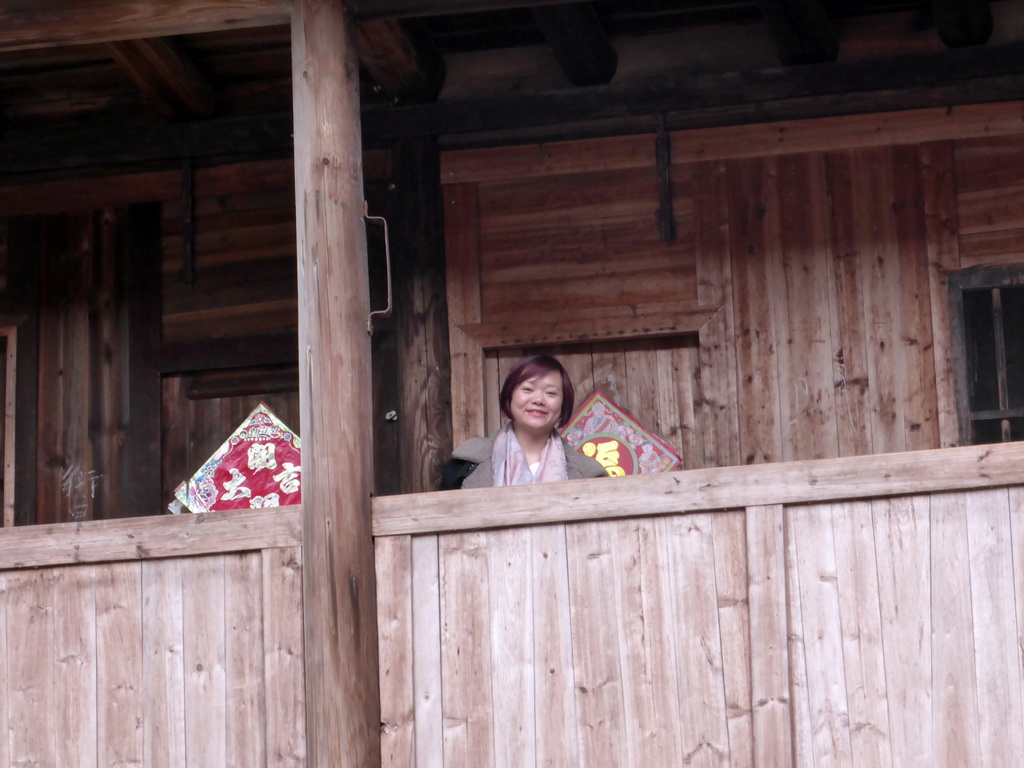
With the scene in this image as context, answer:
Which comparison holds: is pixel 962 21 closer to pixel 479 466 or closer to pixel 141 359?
pixel 479 466

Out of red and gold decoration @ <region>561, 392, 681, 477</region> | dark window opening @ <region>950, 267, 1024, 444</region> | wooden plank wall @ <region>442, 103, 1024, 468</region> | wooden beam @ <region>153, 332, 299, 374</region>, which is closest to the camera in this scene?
dark window opening @ <region>950, 267, 1024, 444</region>

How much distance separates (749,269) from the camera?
719cm

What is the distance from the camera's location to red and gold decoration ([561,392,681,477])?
712 centimetres

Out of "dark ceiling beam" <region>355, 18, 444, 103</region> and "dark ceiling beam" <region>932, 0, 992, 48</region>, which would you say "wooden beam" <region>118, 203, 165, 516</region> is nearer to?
"dark ceiling beam" <region>355, 18, 444, 103</region>

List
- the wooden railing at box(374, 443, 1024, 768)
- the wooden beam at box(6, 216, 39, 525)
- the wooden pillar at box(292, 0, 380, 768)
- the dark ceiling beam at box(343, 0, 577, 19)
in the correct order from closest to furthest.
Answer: the wooden railing at box(374, 443, 1024, 768), the wooden pillar at box(292, 0, 380, 768), the dark ceiling beam at box(343, 0, 577, 19), the wooden beam at box(6, 216, 39, 525)

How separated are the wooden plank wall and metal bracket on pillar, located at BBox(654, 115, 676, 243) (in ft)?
0.14

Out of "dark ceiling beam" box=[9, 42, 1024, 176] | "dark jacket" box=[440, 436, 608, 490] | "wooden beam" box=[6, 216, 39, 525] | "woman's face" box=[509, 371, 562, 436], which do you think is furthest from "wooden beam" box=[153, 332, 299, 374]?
"woman's face" box=[509, 371, 562, 436]

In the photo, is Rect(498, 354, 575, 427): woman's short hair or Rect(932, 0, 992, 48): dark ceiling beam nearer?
Rect(498, 354, 575, 427): woman's short hair

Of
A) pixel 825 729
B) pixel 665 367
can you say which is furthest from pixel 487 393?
pixel 825 729

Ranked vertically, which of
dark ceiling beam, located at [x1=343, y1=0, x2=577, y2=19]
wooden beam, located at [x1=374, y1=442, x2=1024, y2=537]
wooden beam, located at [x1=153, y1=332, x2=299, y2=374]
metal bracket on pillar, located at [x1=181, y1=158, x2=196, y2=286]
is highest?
dark ceiling beam, located at [x1=343, y1=0, x2=577, y2=19]

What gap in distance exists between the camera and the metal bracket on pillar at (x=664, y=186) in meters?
7.25

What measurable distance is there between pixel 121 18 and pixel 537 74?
2349mm

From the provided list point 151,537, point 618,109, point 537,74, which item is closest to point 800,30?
point 618,109

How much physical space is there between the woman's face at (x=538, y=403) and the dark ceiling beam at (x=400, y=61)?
1.71 m
